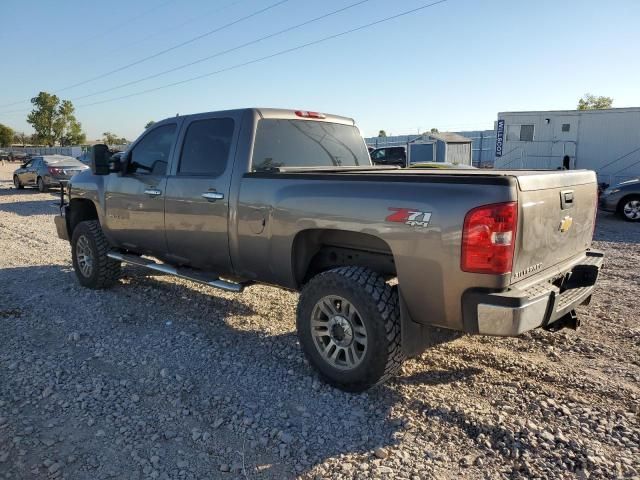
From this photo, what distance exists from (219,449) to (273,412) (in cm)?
49

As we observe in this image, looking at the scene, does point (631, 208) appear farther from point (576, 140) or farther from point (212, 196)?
point (212, 196)

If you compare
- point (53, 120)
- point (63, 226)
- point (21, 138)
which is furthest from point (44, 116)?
point (63, 226)

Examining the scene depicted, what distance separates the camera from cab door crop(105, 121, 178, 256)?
5.17 meters

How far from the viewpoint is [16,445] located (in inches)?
119

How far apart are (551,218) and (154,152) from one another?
4.02 m

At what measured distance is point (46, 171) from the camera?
19562mm

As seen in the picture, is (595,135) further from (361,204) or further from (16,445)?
(16,445)

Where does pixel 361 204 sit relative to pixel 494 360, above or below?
above

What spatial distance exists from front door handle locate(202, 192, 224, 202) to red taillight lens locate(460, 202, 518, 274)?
89.8 inches

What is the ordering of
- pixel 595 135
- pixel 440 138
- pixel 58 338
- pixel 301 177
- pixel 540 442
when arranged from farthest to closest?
pixel 440 138 → pixel 595 135 → pixel 58 338 → pixel 301 177 → pixel 540 442

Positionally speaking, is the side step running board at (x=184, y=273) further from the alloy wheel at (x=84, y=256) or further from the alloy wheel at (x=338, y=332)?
the alloy wheel at (x=338, y=332)

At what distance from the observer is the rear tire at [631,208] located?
12344 mm

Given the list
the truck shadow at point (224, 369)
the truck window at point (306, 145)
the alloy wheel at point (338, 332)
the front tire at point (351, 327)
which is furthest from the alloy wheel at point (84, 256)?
the alloy wheel at point (338, 332)

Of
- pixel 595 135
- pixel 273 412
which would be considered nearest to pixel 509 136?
pixel 595 135
